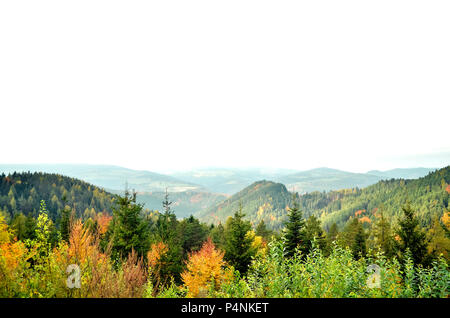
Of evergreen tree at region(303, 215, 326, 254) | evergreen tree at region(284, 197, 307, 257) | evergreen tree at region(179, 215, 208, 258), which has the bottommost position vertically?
evergreen tree at region(179, 215, 208, 258)

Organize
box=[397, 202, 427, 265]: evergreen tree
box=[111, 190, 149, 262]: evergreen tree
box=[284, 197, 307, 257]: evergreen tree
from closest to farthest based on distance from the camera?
1. box=[397, 202, 427, 265]: evergreen tree
2. box=[111, 190, 149, 262]: evergreen tree
3. box=[284, 197, 307, 257]: evergreen tree

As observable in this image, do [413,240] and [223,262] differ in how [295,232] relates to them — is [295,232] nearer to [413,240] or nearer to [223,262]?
[223,262]

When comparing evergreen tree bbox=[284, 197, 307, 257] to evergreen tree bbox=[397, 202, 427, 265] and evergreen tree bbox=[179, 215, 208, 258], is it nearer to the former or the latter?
evergreen tree bbox=[397, 202, 427, 265]

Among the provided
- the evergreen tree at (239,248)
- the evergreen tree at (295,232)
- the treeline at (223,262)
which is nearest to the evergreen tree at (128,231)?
the treeline at (223,262)

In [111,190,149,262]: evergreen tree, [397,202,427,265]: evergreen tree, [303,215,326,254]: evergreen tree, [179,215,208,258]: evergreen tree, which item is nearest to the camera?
[397,202,427,265]: evergreen tree

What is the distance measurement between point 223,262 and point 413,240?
62.7ft

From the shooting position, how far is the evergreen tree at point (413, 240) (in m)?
22.7

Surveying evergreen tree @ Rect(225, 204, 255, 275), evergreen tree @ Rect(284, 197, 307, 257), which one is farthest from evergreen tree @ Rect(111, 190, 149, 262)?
evergreen tree @ Rect(284, 197, 307, 257)

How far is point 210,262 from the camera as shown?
1025 inches

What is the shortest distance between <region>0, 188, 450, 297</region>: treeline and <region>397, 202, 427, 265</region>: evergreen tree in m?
0.09

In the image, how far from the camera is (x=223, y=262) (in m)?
24.1

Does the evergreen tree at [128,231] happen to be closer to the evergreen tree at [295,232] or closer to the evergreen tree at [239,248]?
the evergreen tree at [239,248]

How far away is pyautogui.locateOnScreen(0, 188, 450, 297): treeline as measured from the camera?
23.0 ft
